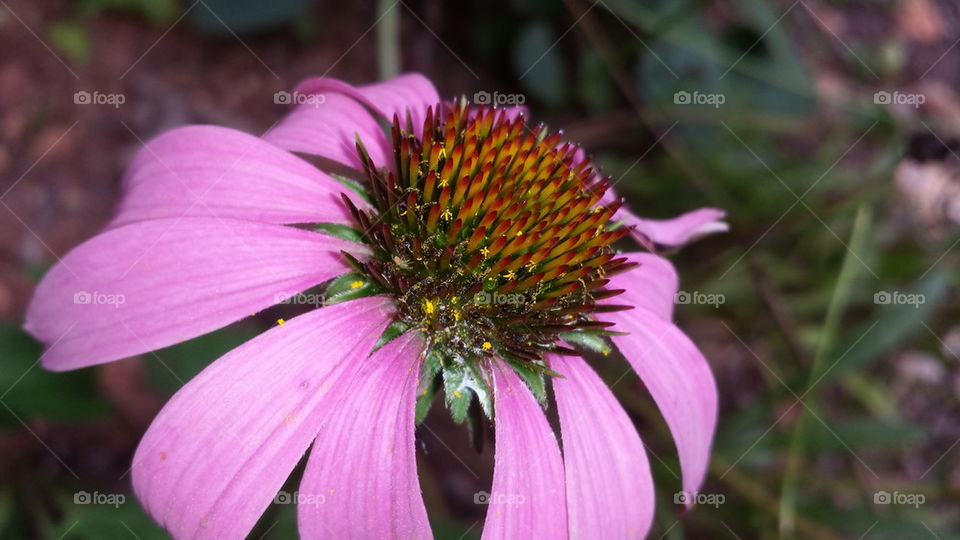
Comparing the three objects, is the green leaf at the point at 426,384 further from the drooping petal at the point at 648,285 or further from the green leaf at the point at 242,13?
the green leaf at the point at 242,13

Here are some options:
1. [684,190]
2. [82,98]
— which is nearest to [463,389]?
[684,190]

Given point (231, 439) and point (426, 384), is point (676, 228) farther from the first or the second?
point (231, 439)

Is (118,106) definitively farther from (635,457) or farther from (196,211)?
(635,457)

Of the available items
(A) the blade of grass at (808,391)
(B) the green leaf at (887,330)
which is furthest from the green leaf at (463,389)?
(B) the green leaf at (887,330)

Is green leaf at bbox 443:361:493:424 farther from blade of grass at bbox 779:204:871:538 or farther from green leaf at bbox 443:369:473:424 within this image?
blade of grass at bbox 779:204:871:538

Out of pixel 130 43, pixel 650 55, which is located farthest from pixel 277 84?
pixel 650 55
